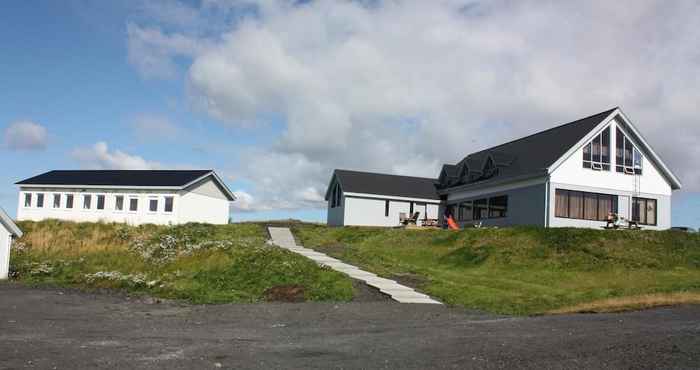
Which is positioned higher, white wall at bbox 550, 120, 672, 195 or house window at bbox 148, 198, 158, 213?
white wall at bbox 550, 120, 672, 195

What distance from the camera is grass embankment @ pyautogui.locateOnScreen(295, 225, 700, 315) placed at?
18531mm

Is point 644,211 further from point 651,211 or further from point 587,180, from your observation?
point 587,180

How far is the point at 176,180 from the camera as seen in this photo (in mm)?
47375

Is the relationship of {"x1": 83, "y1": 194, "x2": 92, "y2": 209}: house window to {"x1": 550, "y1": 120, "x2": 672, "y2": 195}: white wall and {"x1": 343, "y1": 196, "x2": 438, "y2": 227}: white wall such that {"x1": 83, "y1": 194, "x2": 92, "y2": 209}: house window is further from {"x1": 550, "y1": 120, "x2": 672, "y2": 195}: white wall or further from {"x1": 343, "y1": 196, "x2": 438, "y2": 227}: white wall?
{"x1": 550, "y1": 120, "x2": 672, "y2": 195}: white wall

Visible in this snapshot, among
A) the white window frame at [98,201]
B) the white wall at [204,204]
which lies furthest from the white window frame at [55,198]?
the white wall at [204,204]

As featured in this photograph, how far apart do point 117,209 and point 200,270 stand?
89.1 ft

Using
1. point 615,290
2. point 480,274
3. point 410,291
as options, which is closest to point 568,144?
point 480,274

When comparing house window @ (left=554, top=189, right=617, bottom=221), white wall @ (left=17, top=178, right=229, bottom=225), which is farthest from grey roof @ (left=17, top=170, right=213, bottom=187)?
house window @ (left=554, top=189, right=617, bottom=221)

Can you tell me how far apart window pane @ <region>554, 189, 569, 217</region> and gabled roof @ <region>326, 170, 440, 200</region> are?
48.8 feet

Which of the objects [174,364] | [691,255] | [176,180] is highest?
[176,180]

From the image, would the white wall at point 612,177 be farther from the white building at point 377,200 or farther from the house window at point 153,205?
the house window at point 153,205

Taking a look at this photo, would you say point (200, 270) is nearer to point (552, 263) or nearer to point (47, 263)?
point (47, 263)

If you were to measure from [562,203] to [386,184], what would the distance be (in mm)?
17819

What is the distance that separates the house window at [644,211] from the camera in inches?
1428
